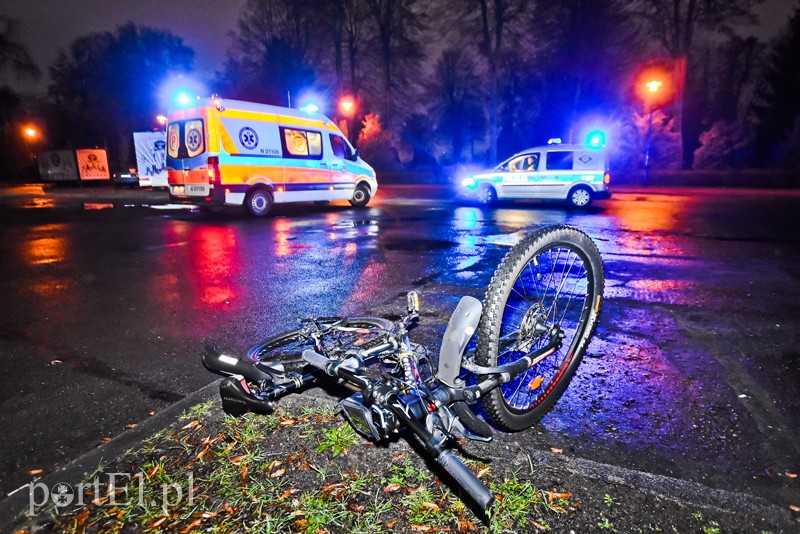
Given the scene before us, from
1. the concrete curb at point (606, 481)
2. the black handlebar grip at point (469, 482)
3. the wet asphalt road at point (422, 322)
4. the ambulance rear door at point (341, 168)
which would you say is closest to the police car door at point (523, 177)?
the wet asphalt road at point (422, 322)

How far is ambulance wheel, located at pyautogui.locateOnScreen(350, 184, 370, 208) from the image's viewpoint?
55.0 feet

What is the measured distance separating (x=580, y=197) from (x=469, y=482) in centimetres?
1516

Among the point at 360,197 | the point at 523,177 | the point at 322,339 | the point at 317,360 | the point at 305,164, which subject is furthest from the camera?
the point at 360,197

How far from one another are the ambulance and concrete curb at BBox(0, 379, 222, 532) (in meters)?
10.6

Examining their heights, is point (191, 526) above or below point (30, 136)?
below

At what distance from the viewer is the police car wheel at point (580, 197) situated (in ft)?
49.3

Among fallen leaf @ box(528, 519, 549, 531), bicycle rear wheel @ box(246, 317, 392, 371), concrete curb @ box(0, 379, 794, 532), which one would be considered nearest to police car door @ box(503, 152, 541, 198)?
bicycle rear wheel @ box(246, 317, 392, 371)

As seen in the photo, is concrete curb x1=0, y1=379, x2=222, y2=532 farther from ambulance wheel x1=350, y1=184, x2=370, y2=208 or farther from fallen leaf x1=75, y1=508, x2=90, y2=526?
ambulance wheel x1=350, y1=184, x2=370, y2=208

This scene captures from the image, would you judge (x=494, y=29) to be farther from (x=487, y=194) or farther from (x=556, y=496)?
(x=556, y=496)

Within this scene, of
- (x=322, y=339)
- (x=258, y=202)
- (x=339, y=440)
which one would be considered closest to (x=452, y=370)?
(x=339, y=440)

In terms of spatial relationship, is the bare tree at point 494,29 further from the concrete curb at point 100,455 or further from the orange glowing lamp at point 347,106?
the concrete curb at point 100,455

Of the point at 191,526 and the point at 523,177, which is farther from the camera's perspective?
the point at 523,177

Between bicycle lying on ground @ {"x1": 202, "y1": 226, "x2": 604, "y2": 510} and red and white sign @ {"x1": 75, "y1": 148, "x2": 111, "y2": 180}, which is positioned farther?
red and white sign @ {"x1": 75, "y1": 148, "x2": 111, "y2": 180}

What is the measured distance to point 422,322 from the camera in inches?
168
